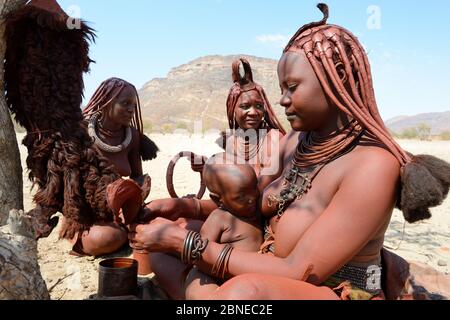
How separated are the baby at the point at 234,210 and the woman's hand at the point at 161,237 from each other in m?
0.30

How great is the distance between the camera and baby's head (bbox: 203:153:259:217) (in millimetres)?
2318

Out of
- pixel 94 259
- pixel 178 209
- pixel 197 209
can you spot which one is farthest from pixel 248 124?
pixel 94 259

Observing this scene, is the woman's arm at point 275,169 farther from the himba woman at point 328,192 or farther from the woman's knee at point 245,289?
the woman's knee at point 245,289

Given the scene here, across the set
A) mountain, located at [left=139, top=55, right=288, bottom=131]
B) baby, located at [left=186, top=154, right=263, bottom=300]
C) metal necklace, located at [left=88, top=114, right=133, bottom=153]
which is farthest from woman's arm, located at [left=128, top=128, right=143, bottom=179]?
mountain, located at [left=139, top=55, right=288, bottom=131]

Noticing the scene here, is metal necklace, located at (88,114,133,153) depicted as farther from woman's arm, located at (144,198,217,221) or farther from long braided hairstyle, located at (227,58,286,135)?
woman's arm, located at (144,198,217,221)

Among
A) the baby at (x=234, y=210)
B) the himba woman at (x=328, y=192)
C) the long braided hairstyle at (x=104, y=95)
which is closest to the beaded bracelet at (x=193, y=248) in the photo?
the himba woman at (x=328, y=192)

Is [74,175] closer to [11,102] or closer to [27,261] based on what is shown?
[11,102]

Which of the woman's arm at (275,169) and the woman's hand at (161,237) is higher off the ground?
the woman's arm at (275,169)

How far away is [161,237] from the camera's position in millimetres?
2070

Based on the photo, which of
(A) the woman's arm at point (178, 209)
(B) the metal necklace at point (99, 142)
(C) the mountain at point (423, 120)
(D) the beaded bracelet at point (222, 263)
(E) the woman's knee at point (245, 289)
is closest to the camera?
(E) the woman's knee at point (245, 289)

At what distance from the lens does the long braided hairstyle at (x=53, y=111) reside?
2857 millimetres

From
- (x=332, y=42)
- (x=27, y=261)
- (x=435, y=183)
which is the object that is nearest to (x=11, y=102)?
(x=27, y=261)

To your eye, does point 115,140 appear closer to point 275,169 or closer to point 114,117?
point 114,117

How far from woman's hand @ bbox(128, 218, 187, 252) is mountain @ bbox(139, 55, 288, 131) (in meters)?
43.4
